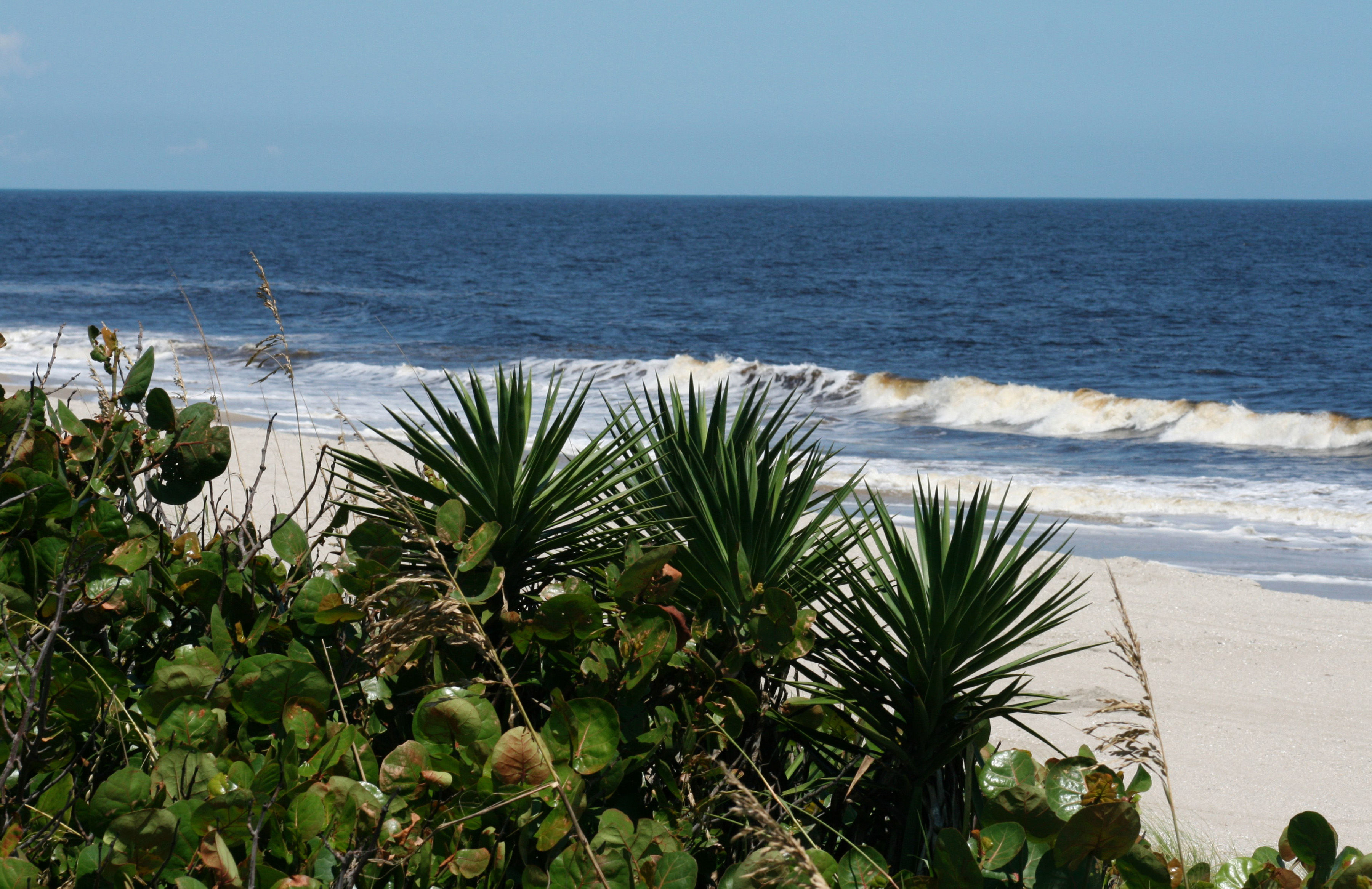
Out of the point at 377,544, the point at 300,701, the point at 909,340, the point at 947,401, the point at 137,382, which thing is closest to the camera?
the point at 300,701

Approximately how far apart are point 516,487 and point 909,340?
30719mm

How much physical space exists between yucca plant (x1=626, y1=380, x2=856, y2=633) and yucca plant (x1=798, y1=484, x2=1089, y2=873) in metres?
0.12

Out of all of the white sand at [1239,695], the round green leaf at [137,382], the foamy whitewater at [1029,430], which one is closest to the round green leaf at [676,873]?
the round green leaf at [137,382]

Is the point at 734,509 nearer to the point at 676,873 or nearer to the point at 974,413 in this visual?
the point at 676,873

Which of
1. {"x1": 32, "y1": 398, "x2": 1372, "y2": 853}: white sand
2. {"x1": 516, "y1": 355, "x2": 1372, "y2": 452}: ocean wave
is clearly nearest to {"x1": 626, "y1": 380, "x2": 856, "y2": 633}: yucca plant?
{"x1": 32, "y1": 398, "x2": 1372, "y2": 853}: white sand

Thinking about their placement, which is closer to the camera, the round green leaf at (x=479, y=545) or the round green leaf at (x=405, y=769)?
the round green leaf at (x=405, y=769)

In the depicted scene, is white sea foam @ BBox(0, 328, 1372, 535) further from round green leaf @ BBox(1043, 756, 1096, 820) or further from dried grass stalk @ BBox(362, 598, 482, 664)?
dried grass stalk @ BBox(362, 598, 482, 664)

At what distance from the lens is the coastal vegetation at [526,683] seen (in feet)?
4.49

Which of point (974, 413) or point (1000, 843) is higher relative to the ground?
point (1000, 843)

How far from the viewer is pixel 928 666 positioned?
5.78 ft

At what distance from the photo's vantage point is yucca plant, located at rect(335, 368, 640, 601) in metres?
1.79

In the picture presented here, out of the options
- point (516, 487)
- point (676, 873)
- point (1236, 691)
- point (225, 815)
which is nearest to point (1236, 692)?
point (1236, 691)

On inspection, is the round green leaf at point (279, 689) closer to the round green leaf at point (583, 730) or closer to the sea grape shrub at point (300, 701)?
the sea grape shrub at point (300, 701)

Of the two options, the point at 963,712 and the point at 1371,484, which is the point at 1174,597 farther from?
the point at 1371,484
